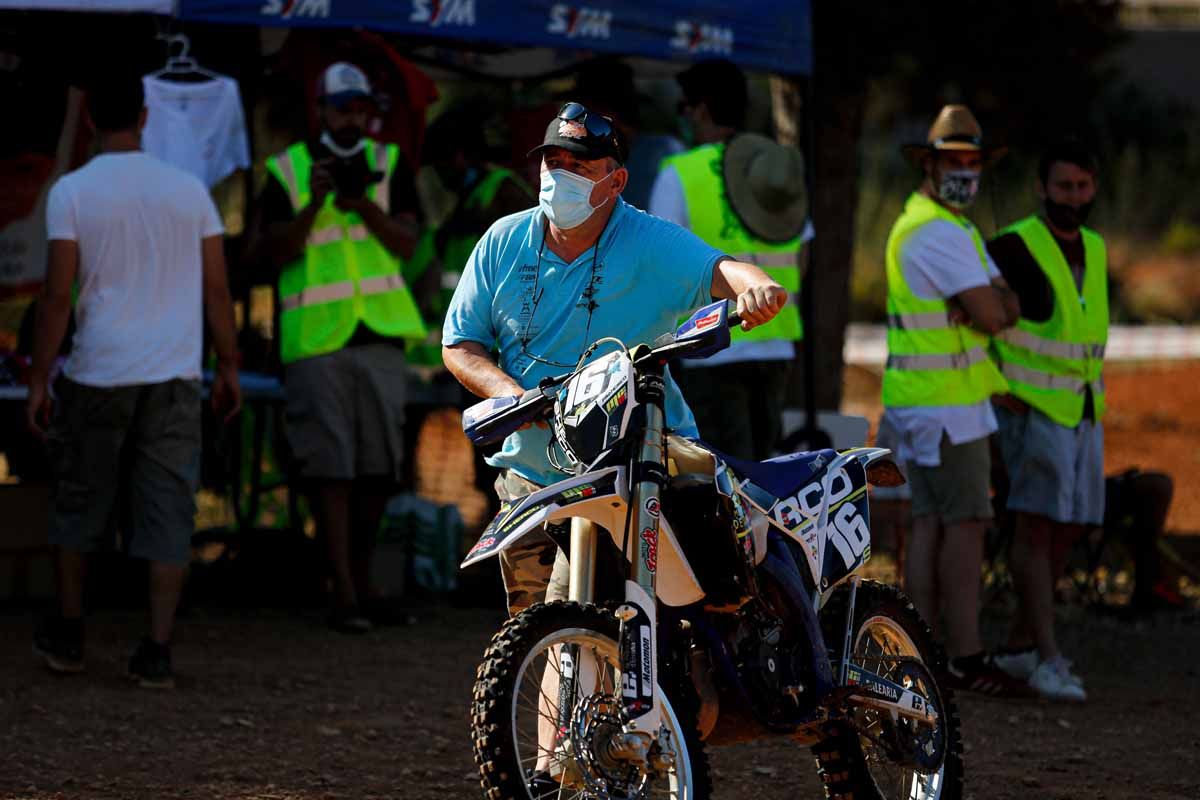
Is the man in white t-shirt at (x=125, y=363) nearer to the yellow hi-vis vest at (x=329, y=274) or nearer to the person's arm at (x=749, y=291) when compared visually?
the yellow hi-vis vest at (x=329, y=274)

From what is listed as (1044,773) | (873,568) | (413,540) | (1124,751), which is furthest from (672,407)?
(873,568)

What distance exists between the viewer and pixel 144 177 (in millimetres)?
7543

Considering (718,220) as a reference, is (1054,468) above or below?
below

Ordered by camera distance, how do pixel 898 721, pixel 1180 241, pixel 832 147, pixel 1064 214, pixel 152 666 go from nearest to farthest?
pixel 898 721 → pixel 152 666 → pixel 1064 214 → pixel 832 147 → pixel 1180 241

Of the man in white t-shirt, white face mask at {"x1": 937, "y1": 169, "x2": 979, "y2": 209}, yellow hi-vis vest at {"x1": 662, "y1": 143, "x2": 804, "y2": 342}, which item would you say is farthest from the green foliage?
the man in white t-shirt

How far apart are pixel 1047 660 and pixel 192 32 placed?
4.85 m

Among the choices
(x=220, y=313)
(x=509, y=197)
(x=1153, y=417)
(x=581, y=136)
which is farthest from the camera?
(x=1153, y=417)

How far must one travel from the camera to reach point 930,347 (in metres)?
7.92

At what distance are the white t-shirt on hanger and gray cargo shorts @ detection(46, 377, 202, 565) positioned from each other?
6.61 feet

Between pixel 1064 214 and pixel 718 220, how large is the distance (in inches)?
58.6

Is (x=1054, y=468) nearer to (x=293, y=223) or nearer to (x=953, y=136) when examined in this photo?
(x=953, y=136)

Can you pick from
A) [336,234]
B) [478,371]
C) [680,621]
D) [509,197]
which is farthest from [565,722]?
[509,197]

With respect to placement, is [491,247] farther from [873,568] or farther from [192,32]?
[873,568]

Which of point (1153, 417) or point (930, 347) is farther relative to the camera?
point (1153, 417)
